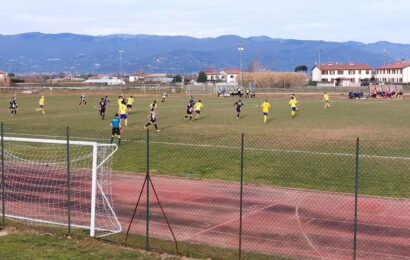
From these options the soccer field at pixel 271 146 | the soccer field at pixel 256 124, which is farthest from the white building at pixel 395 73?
the soccer field at pixel 271 146

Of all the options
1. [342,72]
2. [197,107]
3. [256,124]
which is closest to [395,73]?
[342,72]

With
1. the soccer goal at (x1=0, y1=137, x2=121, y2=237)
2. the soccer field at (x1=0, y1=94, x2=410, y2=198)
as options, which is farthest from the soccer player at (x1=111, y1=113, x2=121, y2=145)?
the soccer goal at (x1=0, y1=137, x2=121, y2=237)

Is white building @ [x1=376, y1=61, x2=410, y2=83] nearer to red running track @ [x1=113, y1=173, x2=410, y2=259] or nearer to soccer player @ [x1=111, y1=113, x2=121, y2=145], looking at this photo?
soccer player @ [x1=111, y1=113, x2=121, y2=145]

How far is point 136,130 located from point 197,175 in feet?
48.2

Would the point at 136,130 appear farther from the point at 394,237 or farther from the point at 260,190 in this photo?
the point at 394,237

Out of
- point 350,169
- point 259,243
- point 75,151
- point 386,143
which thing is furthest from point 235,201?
point 386,143

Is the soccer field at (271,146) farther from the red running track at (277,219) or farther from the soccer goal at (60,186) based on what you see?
the soccer goal at (60,186)

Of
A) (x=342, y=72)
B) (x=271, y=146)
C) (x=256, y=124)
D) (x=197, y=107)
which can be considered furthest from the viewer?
(x=342, y=72)

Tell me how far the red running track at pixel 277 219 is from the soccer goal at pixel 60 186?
685mm

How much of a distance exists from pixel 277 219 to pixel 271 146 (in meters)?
12.4

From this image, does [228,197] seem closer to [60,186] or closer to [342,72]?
[60,186]

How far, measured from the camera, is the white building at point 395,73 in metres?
145

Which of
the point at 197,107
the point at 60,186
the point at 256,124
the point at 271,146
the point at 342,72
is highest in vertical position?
the point at 342,72

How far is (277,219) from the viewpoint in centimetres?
1421
